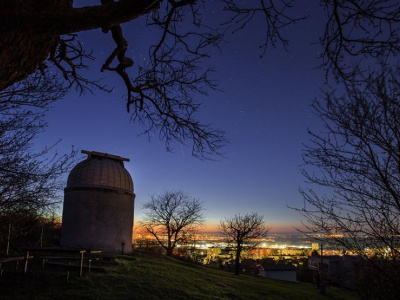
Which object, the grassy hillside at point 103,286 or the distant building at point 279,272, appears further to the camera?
the distant building at point 279,272

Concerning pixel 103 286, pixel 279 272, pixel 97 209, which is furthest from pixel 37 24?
pixel 279 272

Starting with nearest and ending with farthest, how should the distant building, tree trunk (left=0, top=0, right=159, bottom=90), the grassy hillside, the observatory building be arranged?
tree trunk (left=0, top=0, right=159, bottom=90) < the grassy hillside < the observatory building < the distant building

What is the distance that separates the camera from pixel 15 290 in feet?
28.7

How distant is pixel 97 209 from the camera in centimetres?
2205

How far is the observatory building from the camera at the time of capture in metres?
21.7

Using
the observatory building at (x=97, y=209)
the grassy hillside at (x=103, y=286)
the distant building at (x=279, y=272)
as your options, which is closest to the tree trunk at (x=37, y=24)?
the grassy hillside at (x=103, y=286)

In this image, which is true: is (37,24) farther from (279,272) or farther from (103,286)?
(279,272)

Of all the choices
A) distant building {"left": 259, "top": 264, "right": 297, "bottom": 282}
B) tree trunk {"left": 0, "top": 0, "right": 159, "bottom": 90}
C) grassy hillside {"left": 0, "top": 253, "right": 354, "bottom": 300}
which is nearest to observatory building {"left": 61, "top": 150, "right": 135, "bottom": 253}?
grassy hillside {"left": 0, "top": 253, "right": 354, "bottom": 300}

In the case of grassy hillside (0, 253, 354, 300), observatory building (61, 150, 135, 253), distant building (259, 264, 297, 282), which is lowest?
distant building (259, 264, 297, 282)

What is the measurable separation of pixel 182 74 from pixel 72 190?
19.2 metres

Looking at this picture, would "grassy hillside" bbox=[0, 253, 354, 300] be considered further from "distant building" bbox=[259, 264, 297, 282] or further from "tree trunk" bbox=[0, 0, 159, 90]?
"distant building" bbox=[259, 264, 297, 282]

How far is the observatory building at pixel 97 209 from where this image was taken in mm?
21734

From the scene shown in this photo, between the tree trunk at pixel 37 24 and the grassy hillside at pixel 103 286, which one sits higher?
the tree trunk at pixel 37 24

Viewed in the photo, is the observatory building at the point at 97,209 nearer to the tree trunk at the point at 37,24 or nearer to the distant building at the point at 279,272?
the tree trunk at the point at 37,24
